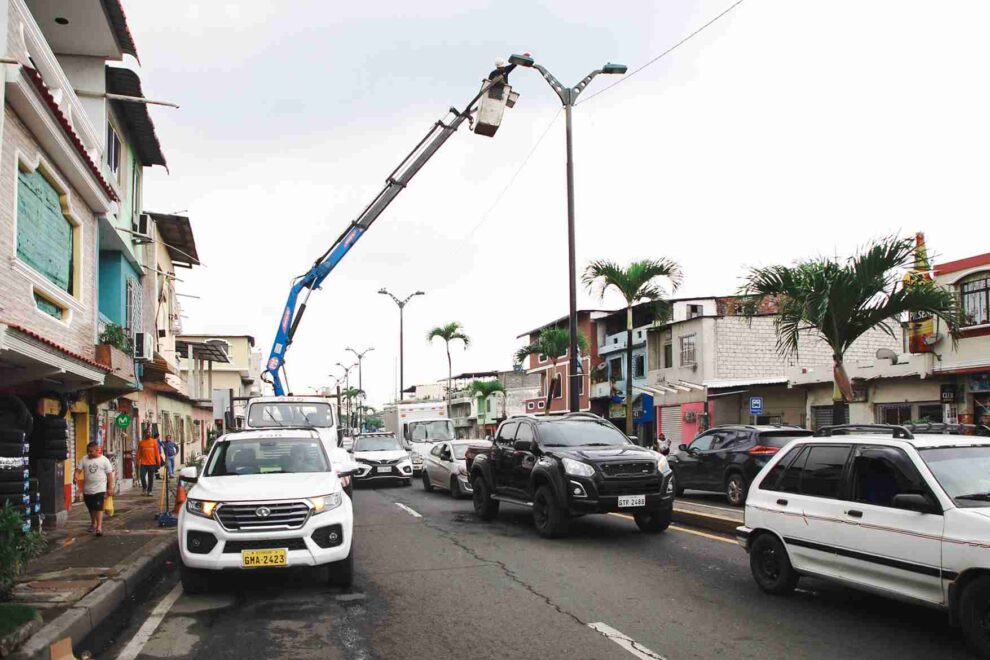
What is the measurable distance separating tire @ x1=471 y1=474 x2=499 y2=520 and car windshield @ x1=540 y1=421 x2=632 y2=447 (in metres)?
2.32

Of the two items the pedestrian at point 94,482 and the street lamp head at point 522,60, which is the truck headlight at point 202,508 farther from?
the street lamp head at point 522,60

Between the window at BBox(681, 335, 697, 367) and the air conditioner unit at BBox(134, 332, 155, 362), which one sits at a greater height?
the window at BBox(681, 335, 697, 367)

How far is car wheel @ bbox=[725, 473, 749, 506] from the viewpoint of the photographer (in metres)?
16.0

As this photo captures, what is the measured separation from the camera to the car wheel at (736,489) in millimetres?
16031

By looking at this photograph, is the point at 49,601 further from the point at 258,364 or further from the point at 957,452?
the point at 258,364

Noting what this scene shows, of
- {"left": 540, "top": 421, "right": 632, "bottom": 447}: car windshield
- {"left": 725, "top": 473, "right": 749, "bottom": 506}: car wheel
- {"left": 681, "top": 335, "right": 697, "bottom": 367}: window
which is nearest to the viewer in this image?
{"left": 540, "top": 421, "right": 632, "bottom": 447}: car windshield

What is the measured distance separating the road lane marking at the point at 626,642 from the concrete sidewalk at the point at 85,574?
4.27 meters

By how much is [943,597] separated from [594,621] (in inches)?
106

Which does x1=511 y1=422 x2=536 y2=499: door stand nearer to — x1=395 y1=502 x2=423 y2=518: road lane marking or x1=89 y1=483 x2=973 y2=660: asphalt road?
x1=89 y1=483 x2=973 y2=660: asphalt road

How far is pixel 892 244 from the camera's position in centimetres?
1338

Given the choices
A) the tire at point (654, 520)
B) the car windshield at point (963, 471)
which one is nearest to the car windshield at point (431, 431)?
the tire at point (654, 520)

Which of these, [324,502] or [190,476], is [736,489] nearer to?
[324,502]

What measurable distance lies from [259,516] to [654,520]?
6221mm

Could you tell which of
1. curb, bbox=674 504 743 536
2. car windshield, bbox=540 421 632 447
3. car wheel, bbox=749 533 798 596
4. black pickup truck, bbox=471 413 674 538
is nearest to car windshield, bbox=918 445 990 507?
car wheel, bbox=749 533 798 596
